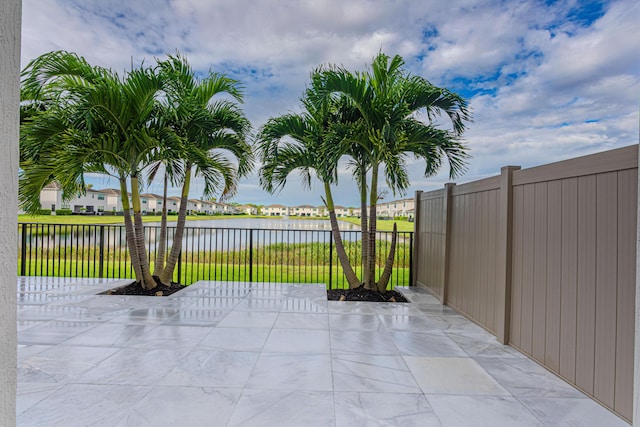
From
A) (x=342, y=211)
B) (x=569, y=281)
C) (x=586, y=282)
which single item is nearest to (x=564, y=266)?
(x=569, y=281)

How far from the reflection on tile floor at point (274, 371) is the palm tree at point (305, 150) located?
179 centimetres

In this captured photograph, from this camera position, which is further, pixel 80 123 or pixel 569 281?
pixel 80 123

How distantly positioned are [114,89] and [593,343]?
5.81m

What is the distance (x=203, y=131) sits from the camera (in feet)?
18.1

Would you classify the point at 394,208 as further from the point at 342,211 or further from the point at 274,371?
the point at 274,371

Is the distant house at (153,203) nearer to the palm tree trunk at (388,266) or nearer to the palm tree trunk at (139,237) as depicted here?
the palm tree trunk at (139,237)

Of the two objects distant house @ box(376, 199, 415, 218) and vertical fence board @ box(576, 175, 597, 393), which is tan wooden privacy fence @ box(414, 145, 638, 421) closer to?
vertical fence board @ box(576, 175, 597, 393)

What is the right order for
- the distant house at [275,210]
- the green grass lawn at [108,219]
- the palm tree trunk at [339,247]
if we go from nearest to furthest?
1. the palm tree trunk at [339,247]
2. the green grass lawn at [108,219]
3. the distant house at [275,210]

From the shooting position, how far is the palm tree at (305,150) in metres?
5.12

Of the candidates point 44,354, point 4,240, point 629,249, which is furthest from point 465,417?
point 44,354

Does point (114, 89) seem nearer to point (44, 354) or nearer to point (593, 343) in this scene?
point (44, 354)

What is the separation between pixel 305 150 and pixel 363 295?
246 centimetres

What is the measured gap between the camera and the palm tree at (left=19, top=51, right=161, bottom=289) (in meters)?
4.57

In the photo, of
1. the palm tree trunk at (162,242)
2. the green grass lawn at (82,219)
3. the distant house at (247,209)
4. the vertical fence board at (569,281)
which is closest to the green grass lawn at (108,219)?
the green grass lawn at (82,219)
